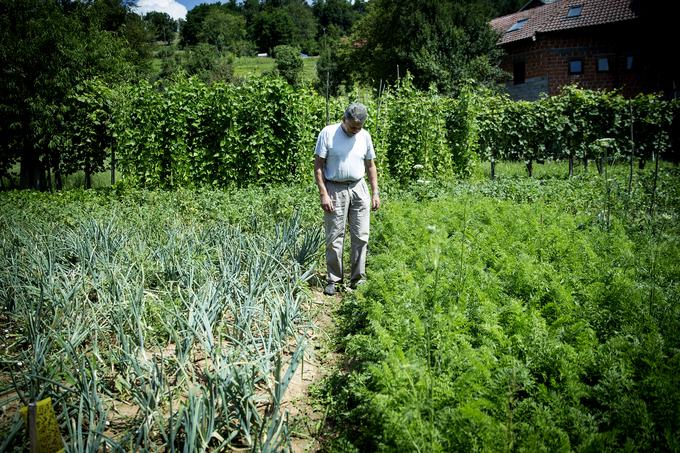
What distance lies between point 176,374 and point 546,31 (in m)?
29.3

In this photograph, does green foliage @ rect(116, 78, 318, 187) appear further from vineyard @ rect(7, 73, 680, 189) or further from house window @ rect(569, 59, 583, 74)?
house window @ rect(569, 59, 583, 74)

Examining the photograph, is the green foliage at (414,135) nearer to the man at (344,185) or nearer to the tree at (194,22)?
the man at (344,185)

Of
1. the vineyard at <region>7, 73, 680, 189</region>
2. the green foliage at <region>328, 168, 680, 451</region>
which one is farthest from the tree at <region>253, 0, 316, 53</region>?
the green foliage at <region>328, 168, 680, 451</region>

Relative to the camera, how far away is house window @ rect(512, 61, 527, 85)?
2905cm

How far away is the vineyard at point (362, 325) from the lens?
223 cm

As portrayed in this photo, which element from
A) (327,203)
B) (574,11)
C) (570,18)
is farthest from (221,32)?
(327,203)

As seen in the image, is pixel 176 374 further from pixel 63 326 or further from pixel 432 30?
pixel 432 30

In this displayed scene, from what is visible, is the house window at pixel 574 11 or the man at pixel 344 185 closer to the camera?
the man at pixel 344 185

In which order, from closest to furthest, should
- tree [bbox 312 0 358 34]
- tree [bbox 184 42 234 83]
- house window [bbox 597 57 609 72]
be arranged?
house window [bbox 597 57 609 72] < tree [bbox 184 42 234 83] < tree [bbox 312 0 358 34]

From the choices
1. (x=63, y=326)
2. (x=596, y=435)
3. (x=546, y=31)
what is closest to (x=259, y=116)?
(x=63, y=326)

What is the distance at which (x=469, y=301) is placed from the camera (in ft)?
11.4

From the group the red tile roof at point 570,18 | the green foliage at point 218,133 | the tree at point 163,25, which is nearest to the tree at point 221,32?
the tree at point 163,25

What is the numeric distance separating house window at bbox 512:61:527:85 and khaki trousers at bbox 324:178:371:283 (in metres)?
27.9

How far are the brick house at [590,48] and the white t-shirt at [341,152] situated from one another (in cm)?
2613
